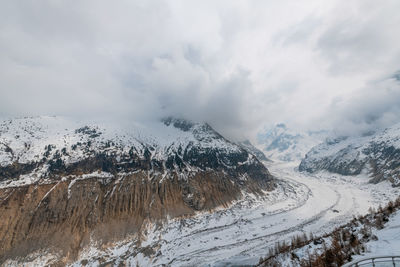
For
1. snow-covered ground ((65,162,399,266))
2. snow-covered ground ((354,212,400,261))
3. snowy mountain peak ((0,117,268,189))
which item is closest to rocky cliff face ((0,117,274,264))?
snowy mountain peak ((0,117,268,189))

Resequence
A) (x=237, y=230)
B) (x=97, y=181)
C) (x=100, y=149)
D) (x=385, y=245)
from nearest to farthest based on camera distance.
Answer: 1. (x=385, y=245)
2. (x=237, y=230)
3. (x=97, y=181)
4. (x=100, y=149)

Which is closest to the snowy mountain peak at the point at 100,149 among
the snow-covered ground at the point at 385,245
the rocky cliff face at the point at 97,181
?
the rocky cliff face at the point at 97,181

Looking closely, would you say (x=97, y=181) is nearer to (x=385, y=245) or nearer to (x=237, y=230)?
(x=237, y=230)

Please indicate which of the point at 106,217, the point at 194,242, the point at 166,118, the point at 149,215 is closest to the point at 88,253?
the point at 106,217

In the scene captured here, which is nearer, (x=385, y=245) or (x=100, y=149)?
(x=385, y=245)

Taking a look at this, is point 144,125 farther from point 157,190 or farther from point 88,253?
point 88,253

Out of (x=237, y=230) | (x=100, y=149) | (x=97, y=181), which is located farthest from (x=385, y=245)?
(x=100, y=149)
